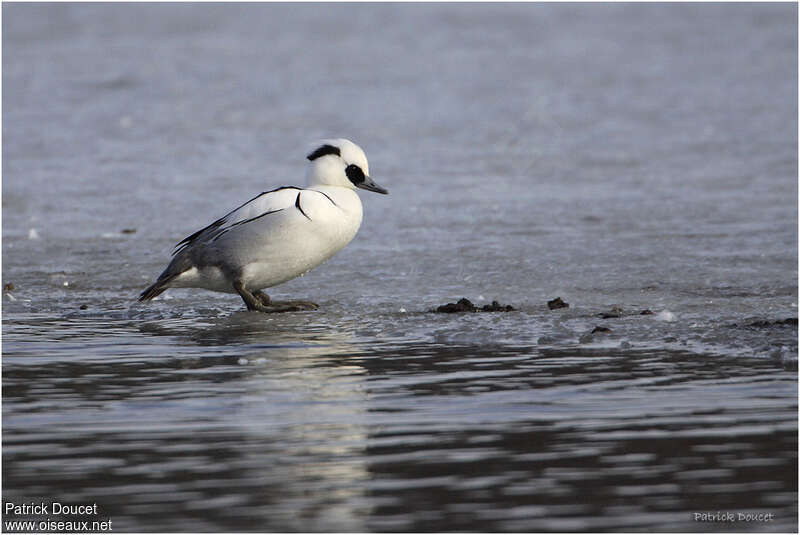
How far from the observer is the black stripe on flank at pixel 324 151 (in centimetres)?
821

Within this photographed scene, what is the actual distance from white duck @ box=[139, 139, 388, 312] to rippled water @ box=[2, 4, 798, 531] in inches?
9.6

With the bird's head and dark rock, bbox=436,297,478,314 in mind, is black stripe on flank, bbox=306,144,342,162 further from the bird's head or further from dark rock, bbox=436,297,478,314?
dark rock, bbox=436,297,478,314

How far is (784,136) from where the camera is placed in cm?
1527

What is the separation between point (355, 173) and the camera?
27.1 feet

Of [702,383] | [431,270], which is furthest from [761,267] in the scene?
[702,383]

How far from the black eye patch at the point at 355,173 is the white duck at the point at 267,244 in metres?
0.16

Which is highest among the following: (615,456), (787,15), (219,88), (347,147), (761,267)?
(787,15)

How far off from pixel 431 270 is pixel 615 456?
15.6 feet

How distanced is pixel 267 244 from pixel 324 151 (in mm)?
767

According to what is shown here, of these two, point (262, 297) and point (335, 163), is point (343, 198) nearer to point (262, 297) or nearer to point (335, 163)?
point (335, 163)

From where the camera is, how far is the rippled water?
4180mm

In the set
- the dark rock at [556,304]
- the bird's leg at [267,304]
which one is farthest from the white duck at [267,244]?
the dark rock at [556,304]

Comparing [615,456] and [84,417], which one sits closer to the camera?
[615,456]

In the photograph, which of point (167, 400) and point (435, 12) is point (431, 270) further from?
point (435, 12)
